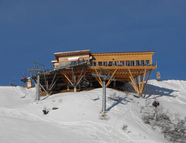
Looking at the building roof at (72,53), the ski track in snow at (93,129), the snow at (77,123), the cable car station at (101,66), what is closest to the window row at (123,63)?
the cable car station at (101,66)

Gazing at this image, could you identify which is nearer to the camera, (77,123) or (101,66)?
(77,123)

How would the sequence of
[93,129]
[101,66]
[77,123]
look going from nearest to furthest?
[93,129], [77,123], [101,66]

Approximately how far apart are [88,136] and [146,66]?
2970 centimetres

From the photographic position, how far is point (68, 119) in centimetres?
2330

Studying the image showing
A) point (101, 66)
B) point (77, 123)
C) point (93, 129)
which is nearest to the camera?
point (93, 129)

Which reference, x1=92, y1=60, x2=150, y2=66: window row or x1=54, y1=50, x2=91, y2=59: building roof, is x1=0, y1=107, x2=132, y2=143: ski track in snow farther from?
x1=92, y1=60, x2=150, y2=66: window row

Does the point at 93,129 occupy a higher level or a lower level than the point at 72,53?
lower

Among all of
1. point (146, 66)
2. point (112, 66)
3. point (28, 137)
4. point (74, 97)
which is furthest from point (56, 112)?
point (146, 66)

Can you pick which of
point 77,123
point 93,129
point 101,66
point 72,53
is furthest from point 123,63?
point 93,129

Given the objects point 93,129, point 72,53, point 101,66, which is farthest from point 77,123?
point 72,53

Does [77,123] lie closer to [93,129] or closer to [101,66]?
[93,129]

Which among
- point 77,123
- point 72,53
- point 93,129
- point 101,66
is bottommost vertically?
point 93,129

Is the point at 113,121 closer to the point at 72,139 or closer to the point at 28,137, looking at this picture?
the point at 72,139

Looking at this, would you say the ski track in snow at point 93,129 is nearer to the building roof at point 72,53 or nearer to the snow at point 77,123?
the snow at point 77,123
